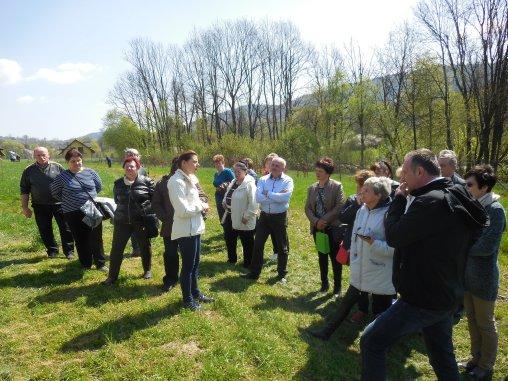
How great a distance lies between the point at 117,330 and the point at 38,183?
3.60m

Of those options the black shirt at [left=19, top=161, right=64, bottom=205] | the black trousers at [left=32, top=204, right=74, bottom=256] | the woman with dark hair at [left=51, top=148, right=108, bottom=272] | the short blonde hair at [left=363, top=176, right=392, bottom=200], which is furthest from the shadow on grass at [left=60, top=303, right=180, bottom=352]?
the black shirt at [left=19, top=161, right=64, bottom=205]

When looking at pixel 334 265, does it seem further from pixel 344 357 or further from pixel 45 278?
pixel 45 278

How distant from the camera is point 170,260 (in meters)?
5.40

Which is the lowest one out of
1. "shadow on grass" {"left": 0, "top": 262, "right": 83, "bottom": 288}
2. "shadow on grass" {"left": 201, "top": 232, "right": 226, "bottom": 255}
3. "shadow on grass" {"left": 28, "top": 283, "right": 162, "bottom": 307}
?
"shadow on grass" {"left": 201, "top": 232, "right": 226, "bottom": 255}

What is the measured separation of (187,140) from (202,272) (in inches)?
1663

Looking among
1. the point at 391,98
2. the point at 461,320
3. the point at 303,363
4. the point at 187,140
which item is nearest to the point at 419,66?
the point at 391,98

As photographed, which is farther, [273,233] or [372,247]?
[273,233]

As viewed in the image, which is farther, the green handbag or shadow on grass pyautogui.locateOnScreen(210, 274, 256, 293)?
shadow on grass pyautogui.locateOnScreen(210, 274, 256, 293)

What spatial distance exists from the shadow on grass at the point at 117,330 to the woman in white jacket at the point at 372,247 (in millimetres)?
2307

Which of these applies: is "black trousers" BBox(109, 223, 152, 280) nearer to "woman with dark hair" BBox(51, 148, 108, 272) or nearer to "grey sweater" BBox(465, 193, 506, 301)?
"woman with dark hair" BBox(51, 148, 108, 272)

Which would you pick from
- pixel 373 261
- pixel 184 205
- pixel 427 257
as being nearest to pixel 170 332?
pixel 184 205

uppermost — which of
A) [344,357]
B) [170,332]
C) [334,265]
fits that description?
[334,265]

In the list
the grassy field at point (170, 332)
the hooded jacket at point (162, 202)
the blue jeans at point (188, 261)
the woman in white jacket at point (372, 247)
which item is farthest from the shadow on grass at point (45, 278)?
the woman in white jacket at point (372, 247)

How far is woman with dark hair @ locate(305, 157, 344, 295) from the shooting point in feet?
18.0
